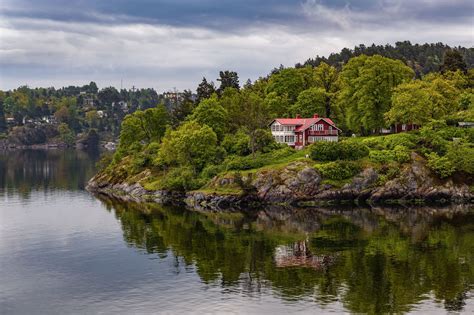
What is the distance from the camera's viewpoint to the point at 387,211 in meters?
107

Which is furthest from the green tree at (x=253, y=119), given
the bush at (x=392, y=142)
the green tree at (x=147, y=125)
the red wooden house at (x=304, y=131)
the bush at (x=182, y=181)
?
the green tree at (x=147, y=125)

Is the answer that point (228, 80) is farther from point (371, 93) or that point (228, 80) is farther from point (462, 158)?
point (462, 158)

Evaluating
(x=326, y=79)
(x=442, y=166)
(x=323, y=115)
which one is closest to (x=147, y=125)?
(x=323, y=115)

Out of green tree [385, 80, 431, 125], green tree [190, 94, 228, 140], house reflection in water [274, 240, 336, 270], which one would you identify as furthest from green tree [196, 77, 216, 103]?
house reflection in water [274, 240, 336, 270]

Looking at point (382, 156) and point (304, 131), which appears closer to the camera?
point (382, 156)

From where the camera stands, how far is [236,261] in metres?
74.6

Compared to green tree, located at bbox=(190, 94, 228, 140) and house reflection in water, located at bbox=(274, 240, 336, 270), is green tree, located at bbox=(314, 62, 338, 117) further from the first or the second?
house reflection in water, located at bbox=(274, 240, 336, 270)

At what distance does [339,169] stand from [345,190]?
4.07m

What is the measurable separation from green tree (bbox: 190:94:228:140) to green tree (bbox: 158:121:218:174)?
9091mm

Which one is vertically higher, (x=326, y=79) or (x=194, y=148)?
(x=326, y=79)

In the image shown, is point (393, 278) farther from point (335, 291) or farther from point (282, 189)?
point (282, 189)

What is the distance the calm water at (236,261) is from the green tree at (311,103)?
1895 inches

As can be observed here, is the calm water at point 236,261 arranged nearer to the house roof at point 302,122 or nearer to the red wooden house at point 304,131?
the red wooden house at point 304,131

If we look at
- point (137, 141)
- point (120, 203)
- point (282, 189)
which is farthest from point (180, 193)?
point (137, 141)
